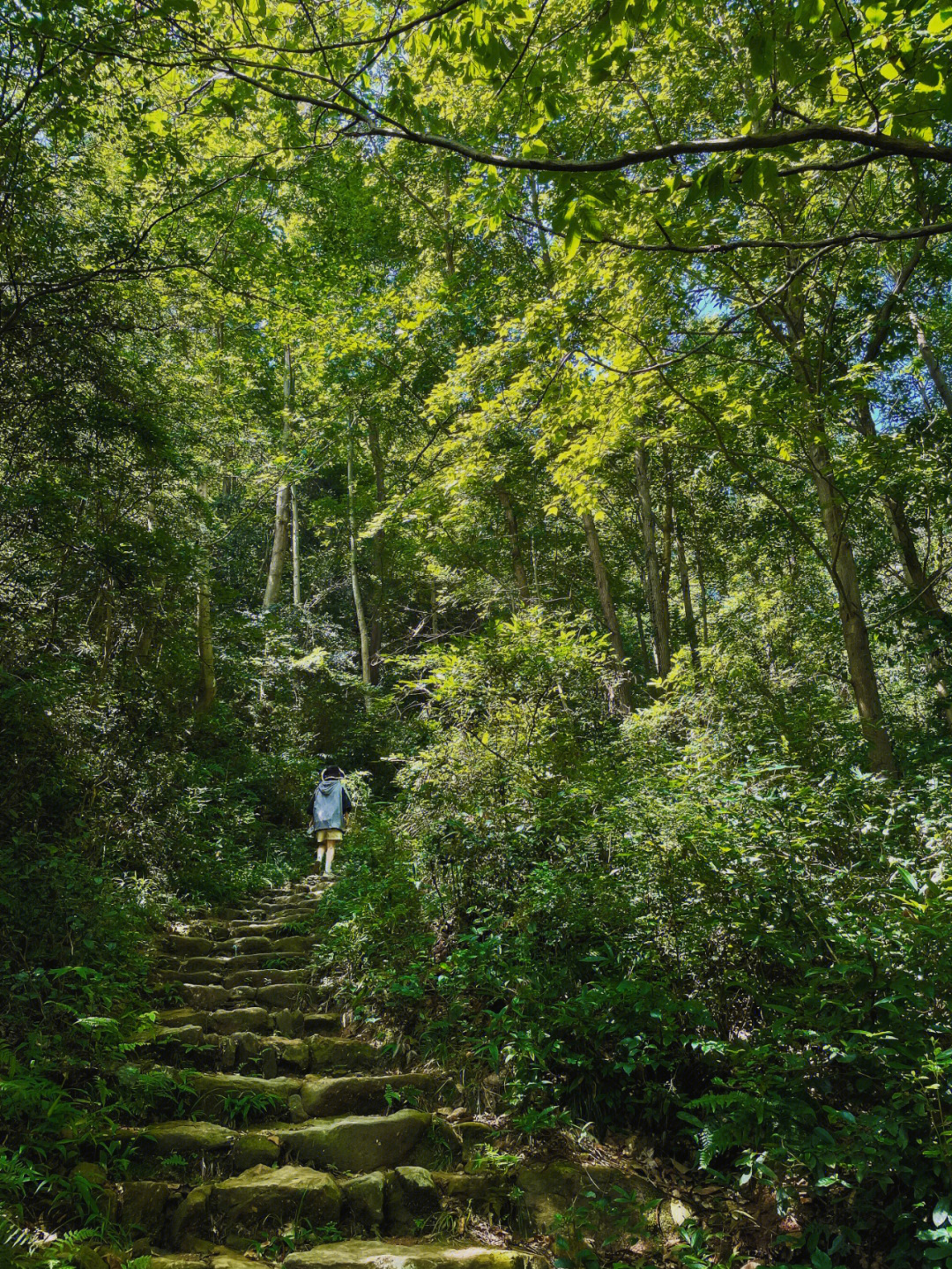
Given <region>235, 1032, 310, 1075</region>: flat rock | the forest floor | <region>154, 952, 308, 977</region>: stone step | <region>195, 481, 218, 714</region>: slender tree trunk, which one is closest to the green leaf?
the forest floor

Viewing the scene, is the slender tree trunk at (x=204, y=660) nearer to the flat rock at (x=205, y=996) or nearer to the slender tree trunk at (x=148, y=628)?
the slender tree trunk at (x=148, y=628)

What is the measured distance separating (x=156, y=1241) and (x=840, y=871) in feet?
10.7

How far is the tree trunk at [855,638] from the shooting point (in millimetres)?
6367

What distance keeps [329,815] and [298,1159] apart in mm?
5241

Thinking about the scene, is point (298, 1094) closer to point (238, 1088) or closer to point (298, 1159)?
point (238, 1088)

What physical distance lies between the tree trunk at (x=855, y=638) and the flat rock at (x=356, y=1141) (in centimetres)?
492

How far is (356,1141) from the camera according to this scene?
343 centimetres

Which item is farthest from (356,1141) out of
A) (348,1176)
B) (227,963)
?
(227,963)

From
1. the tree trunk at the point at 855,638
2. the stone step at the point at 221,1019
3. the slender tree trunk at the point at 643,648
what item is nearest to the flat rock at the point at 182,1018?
the stone step at the point at 221,1019

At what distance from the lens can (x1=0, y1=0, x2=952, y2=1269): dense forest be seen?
2.71 metres

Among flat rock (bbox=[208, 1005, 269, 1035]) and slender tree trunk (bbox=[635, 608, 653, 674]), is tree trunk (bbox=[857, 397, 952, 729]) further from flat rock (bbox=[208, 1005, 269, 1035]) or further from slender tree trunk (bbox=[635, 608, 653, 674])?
slender tree trunk (bbox=[635, 608, 653, 674])

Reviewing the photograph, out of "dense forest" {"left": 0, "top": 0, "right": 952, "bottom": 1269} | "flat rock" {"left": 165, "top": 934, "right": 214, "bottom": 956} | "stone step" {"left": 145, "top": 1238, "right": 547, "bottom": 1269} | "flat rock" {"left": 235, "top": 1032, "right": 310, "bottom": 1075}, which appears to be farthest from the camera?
"flat rock" {"left": 165, "top": 934, "right": 214, "bottom": 956}

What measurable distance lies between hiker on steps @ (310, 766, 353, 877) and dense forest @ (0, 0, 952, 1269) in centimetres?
66

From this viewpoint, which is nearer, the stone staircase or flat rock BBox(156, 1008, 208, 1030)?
the stone staircase
